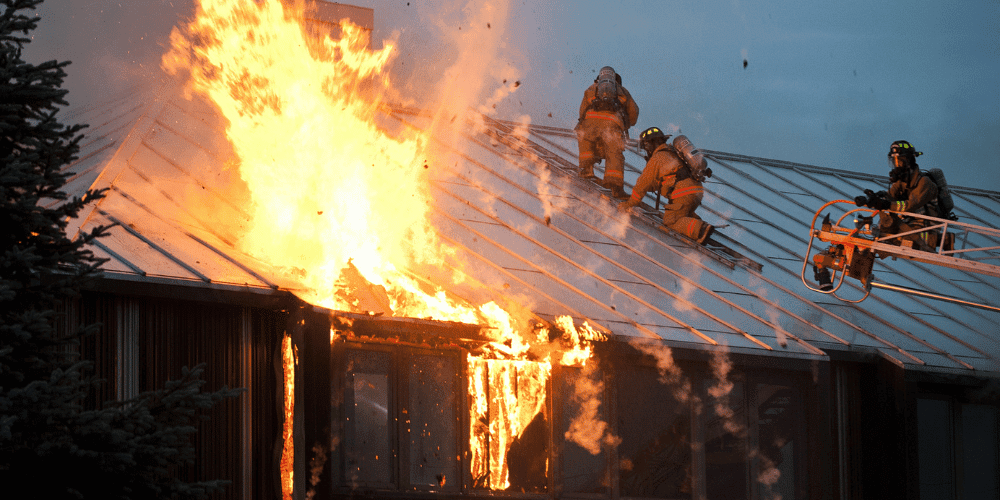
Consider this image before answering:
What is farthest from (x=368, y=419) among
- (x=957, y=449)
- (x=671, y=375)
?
(x=957, y=449)

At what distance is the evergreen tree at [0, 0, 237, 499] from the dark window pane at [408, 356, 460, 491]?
3.14 meters

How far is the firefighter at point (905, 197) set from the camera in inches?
479

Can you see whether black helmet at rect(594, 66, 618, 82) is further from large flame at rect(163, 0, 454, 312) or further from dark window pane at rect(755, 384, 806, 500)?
dark window pane at rect(755, 384, 806, 500)

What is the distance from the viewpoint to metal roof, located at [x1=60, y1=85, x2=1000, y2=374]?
30.8 ft

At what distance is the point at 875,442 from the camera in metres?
11.3

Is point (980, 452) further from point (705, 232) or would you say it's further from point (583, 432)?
A: point (583, 432)

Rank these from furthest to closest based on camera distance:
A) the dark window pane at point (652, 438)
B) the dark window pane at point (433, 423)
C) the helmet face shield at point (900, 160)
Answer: the helmet face shield at point (900, 160) < the dark window pane at point (652, 438) < the dark window pane at point (433, 423)

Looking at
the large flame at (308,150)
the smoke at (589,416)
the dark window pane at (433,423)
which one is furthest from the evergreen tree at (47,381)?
the smoke at (589,416)

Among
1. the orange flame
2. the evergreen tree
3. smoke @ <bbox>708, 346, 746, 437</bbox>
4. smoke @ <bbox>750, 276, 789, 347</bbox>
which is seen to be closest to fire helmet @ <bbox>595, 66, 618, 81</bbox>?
smoke @ <bbox>750, 276, 789, 347</bbox>

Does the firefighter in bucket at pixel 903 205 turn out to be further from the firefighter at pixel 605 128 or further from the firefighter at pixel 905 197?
the firefighter at pixel 605 128

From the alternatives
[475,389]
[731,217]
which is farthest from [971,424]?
[475,389]

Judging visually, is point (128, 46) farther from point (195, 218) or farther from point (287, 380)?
point (287, 380)

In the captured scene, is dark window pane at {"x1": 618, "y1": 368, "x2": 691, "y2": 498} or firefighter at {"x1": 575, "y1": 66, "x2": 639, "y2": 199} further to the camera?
firefighter at {"x1": 575, "y1": 66, "x2": 639, "y2": 199}

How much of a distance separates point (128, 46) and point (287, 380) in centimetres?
819
